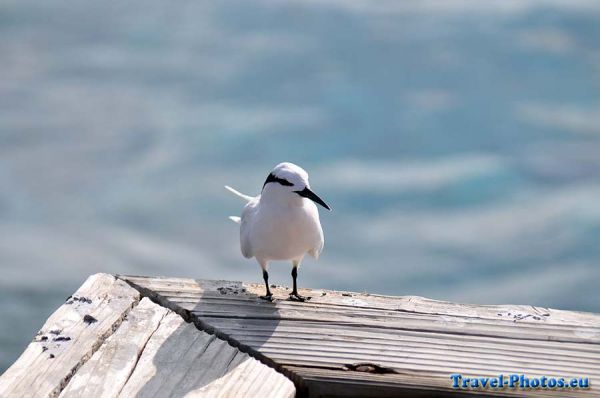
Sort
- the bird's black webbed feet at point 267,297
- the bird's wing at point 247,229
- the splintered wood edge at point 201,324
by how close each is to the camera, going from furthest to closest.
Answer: the bird's wing at point 247,229 < the bird's black webbed feet at point 267,297 < the splintered wood edge at point 201,324

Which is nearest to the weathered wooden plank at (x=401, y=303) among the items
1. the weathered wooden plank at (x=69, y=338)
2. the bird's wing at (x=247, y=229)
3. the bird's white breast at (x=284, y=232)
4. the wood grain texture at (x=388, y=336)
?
the wood grain texture at (x=388, y=336)

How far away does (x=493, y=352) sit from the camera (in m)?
4.18

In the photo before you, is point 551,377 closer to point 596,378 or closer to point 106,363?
point 596,378

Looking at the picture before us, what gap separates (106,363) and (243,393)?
58 cm

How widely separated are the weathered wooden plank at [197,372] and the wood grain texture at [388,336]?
0.34 ft

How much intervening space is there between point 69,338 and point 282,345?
2.83 ft

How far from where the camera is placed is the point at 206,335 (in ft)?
14.1

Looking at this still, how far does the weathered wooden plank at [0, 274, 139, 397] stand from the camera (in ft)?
12.5

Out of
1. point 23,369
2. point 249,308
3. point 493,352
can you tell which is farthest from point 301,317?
point 23,369

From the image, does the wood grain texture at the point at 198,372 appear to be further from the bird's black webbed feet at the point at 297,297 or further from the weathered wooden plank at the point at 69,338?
the bird's black webbed feet at the point at 297,297

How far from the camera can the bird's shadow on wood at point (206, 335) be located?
387 cm

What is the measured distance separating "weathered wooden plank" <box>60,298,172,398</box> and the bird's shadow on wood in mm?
77

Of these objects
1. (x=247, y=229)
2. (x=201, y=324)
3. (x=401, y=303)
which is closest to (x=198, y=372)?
(x=201, y=324)

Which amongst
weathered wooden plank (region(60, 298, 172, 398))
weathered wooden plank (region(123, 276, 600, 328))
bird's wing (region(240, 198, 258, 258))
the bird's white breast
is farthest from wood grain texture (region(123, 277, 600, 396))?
bird's wing (region(240, 198, 258, 258))
